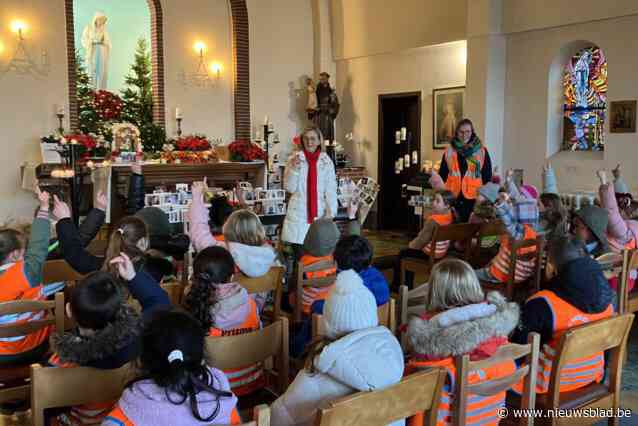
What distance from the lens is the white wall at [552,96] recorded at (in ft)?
24.8

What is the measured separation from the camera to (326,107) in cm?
1135

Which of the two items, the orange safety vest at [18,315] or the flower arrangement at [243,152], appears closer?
the orange safety vest at [18,315]

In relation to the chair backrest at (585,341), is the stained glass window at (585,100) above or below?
above

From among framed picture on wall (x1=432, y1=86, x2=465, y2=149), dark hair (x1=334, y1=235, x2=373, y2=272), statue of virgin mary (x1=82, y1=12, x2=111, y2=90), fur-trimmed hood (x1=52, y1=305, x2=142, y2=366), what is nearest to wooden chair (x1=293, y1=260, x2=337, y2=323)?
dark hair (x1=334, y1=235, x2=373, y2=272)

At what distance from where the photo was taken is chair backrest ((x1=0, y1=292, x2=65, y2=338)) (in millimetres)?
2621

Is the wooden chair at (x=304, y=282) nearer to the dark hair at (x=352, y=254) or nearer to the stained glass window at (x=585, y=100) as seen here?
the dark hair at (x=352, y=254)

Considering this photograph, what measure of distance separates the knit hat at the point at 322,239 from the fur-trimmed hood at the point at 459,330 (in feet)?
5.13

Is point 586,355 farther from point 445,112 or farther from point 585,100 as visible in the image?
point 445,112

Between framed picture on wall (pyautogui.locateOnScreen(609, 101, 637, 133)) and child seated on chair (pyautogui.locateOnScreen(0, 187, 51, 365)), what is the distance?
21.9 feet

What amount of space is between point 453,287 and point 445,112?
792 cm

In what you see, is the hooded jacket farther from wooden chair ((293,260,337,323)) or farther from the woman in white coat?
the woman in white coat

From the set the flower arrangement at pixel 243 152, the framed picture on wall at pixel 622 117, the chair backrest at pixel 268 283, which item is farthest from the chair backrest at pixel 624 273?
the flower arrangement at pixel 243 152

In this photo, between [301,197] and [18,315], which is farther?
[301,197]

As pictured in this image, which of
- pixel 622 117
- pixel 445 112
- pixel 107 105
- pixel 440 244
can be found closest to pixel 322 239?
pixel 440 244
